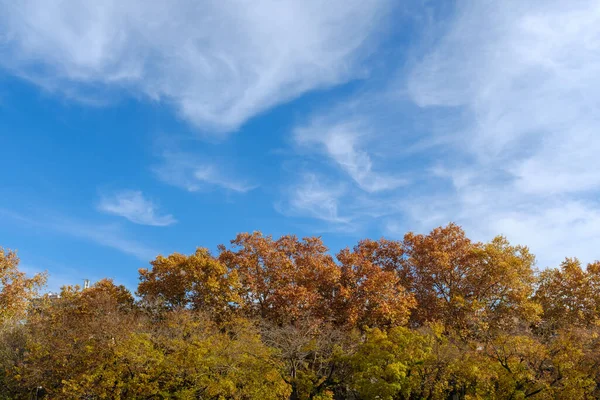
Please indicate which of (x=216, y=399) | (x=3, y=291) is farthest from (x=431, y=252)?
(x=3, y=291)

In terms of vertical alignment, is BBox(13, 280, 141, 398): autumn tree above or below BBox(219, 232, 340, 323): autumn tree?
below

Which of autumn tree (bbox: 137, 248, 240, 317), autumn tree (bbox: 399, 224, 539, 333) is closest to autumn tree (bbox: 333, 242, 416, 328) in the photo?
autumn tree (bbox: 399, 224, 539, 333)

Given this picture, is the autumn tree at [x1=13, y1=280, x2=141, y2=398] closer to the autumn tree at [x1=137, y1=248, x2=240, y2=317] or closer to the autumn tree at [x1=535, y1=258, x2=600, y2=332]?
the autumn tree at [x1=137, y1=248, x2=240, y2=317]

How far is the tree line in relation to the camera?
20141mm

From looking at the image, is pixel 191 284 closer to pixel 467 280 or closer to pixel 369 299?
pixel 369 299

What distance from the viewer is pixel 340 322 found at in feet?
90.2

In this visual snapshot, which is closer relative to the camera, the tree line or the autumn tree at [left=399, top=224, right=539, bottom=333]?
the tree line

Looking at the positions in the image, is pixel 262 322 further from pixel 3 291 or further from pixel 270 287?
pixel 3 291

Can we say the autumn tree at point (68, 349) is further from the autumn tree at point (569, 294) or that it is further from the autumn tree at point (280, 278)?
the autumn tree at point (569, 294)

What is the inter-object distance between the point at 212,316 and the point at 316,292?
549 centimetres

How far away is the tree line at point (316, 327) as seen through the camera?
66.1 feet

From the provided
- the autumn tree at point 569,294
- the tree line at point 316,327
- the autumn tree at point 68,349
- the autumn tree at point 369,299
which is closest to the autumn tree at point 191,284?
the tree line at point 316,327

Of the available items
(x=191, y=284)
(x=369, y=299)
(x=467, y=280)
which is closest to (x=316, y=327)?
(x=369, y=299)

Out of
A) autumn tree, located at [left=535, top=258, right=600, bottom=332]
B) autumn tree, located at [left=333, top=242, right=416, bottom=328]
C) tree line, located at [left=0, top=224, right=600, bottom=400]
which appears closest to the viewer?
tree line, located at [left=0, top=224, right=600, bottom=400]
